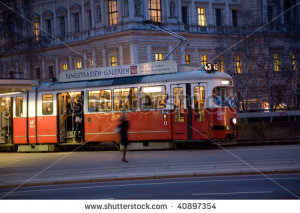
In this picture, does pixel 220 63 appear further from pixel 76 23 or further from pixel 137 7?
pixel 76 23

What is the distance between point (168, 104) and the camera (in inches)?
763

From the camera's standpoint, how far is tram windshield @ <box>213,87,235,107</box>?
18.8 metres

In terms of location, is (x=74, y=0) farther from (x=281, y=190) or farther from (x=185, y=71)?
(x=281, y=190)

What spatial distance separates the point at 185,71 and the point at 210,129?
3.21 metres

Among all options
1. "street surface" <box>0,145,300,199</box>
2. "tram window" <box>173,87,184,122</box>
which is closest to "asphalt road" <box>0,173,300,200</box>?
"street surface" <box>0,145,300,199</box>

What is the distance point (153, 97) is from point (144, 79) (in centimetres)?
99

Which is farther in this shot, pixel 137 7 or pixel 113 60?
pixel 113 60

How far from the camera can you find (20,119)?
23.2 metres

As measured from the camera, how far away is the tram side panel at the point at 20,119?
75.8 feet

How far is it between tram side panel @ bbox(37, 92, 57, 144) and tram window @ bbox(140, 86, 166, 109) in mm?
5160

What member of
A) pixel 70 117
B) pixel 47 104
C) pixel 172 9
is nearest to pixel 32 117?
pixel 47 104

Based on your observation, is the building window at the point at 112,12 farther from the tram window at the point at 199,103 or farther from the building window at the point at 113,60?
the tram window at the point at 199,103

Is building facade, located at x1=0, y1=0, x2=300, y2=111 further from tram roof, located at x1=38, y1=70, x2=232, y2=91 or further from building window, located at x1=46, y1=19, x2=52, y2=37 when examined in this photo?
tram roof, located at x1=38, y1=70, x2=232, y2=91

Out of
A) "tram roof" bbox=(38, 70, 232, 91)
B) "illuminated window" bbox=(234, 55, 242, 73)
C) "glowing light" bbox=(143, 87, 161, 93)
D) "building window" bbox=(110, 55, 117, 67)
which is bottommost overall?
"glowing light" bbox=(143, 87, 161, 93)
